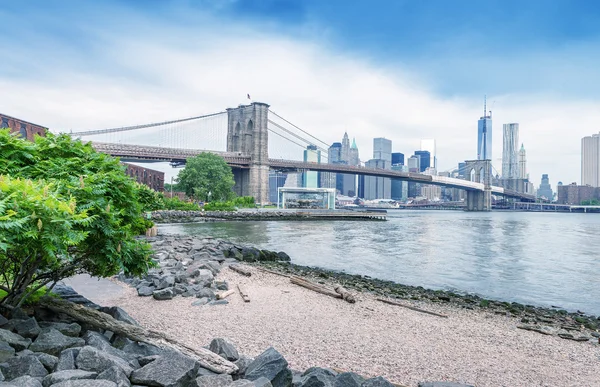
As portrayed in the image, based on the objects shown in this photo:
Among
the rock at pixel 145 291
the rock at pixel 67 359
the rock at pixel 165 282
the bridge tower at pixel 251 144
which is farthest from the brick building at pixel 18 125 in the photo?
the bridge tower at pixel 251 144

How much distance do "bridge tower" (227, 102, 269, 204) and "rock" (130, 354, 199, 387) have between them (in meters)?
75.2

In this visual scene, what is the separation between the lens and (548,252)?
27062 mm

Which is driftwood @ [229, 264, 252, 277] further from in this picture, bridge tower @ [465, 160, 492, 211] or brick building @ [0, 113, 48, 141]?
Answer: bridge tower @ [465, 160, 492, 211]

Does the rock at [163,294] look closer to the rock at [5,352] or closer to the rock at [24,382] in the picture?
the rock at [5,352]

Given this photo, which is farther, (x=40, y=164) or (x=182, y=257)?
(x=182, y=257)

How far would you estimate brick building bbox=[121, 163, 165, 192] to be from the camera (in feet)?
220

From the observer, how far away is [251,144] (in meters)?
85.4

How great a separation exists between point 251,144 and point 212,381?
272ft

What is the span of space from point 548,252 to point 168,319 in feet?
88.0

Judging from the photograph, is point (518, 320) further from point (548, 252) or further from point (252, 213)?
point (252, 213)

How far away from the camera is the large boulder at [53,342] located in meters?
4.16

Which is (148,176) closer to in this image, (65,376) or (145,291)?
(145,291)

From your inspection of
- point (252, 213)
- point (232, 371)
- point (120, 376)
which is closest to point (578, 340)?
point (232, 371)

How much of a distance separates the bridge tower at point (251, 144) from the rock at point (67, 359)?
2954 inches
